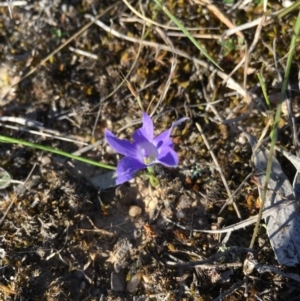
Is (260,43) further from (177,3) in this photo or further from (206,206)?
(206,206)

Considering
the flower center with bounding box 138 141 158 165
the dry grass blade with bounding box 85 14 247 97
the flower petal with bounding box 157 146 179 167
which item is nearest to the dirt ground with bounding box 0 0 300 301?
the dry grass blade with bounding box 85 14 247 97

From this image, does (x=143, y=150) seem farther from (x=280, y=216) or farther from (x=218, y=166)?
(x=280, y=216)

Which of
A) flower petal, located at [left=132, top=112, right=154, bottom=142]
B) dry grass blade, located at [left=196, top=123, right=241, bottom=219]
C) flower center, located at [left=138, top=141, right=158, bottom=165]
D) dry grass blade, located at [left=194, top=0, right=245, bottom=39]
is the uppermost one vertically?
dry grass blade, located at [left=194, top=0, right=245, bottom=39]

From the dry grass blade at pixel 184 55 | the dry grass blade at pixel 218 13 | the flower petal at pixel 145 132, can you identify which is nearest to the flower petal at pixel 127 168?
the flower petal at pixel 145 132

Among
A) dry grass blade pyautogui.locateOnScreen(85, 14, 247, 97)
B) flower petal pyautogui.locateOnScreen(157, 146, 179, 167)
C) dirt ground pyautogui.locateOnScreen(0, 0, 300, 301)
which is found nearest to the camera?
flower petal pyautogui.locateOnScreen(157, 146, 179, 167)

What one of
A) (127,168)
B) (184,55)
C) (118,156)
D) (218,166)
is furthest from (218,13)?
(127,168)

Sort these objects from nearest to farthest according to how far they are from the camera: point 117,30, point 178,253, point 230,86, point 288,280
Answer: point 288,280 < point 178,253 < point 230,86 < point 117,30

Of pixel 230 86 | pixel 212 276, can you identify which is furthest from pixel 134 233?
pixel 230 86

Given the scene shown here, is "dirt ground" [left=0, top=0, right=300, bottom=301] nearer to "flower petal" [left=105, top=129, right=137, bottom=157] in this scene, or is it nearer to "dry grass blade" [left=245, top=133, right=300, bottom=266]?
"dry grass blade" [left=245, top=133, right=300, bottom=266]
